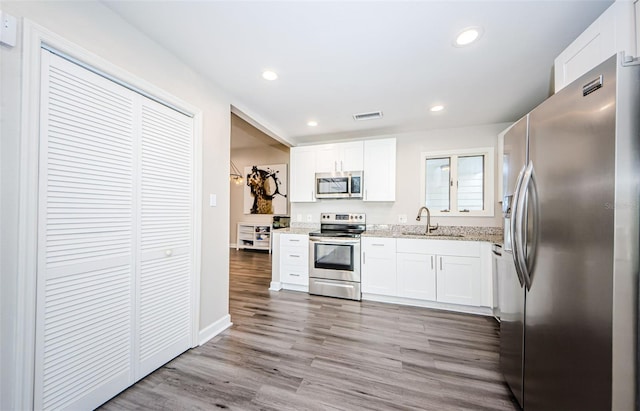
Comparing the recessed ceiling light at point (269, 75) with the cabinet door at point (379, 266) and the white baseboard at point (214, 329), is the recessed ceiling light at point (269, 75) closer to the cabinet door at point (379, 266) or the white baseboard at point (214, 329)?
the cabinet door at point (379, 266)

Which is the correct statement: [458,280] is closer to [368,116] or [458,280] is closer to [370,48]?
[368,116]

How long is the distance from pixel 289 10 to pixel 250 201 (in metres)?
5.37

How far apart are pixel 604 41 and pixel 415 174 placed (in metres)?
2.50

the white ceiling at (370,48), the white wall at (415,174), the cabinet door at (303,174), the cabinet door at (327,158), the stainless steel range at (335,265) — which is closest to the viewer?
the white ceiling at (370,48)

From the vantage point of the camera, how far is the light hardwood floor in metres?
1.48

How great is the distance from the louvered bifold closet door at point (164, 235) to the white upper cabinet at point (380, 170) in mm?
2390

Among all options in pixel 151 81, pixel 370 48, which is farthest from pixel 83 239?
pixel 370 48

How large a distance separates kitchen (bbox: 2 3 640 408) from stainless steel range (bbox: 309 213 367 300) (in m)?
1.30

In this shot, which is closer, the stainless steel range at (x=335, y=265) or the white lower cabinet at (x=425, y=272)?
the white lower cabinet at (x=425, y=272)

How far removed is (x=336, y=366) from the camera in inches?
71.5

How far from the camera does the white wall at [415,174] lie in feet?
10.9

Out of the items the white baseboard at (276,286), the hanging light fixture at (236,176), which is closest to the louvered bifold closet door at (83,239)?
the white baseboard at (276,286)

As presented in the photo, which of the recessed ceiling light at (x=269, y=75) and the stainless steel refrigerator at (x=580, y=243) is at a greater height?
the recessed ceiling light at (x=269, y=75)

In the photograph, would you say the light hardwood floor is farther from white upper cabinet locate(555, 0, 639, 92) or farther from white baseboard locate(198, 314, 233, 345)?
white upper cabinet locate(555, 0, 639, 92)
